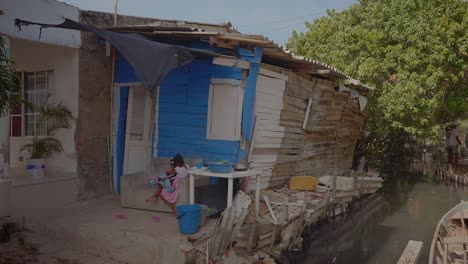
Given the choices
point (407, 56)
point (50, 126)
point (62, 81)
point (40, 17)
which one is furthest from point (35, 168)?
point (407, 56)

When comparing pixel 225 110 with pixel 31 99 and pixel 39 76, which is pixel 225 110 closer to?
pixel 39 76

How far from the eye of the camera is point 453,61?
40.3 ft

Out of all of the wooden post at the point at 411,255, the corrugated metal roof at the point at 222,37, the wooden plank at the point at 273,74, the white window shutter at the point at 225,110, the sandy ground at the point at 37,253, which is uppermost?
the corrugated metal roof at the point at 222,37

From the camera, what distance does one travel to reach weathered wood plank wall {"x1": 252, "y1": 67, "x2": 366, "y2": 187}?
8102 millimetres

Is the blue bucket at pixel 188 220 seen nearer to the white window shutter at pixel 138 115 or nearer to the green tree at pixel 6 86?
the green tree at pixel 6 86

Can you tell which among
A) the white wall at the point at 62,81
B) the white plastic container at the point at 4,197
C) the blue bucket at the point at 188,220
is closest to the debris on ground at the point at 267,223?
the blue bucket at the point at 188,220

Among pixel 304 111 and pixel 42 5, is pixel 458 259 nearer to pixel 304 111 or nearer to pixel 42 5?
pixel 304 111

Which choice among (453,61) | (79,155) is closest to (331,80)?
(453,61)

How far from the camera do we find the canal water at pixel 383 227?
8.09 metres

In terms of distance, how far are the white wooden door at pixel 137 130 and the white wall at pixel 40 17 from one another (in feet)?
5.14

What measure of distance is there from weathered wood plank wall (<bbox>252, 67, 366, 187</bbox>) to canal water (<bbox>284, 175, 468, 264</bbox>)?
5.25ft

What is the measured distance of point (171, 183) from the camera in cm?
637

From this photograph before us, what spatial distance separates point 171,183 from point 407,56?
956 cm

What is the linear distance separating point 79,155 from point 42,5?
2.83 m
